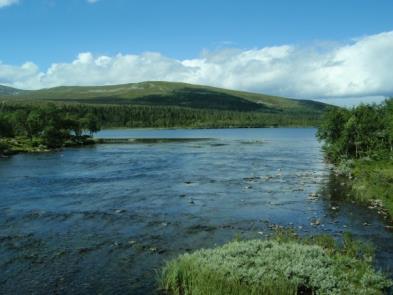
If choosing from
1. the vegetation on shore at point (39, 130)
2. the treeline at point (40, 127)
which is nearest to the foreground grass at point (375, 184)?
the vegetation on shore at point (39, 130)

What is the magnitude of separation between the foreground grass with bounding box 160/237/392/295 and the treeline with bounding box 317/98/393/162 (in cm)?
4911

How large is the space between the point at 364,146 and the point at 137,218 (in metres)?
54.0

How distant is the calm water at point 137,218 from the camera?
2436 centimetres

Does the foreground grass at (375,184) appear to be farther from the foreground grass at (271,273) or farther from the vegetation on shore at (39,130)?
the vegetation on shore at (39,130)

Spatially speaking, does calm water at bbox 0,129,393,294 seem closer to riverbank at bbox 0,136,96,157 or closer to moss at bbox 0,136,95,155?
riverbank at bbox 0,136,96,157

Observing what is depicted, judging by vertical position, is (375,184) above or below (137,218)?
above

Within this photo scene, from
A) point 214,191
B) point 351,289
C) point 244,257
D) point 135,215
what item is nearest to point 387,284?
point 351,289

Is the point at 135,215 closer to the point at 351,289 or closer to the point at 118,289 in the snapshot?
the point at 118,289

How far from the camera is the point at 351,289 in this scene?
733 inches

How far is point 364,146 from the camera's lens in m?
78.1

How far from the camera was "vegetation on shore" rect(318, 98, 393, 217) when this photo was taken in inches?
1935

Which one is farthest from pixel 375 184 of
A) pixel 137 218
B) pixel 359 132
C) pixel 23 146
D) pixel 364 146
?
pixel 23 146

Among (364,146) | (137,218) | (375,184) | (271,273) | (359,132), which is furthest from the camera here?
(364,146)

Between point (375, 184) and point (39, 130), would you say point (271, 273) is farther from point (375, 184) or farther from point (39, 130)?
point (39, 130)
